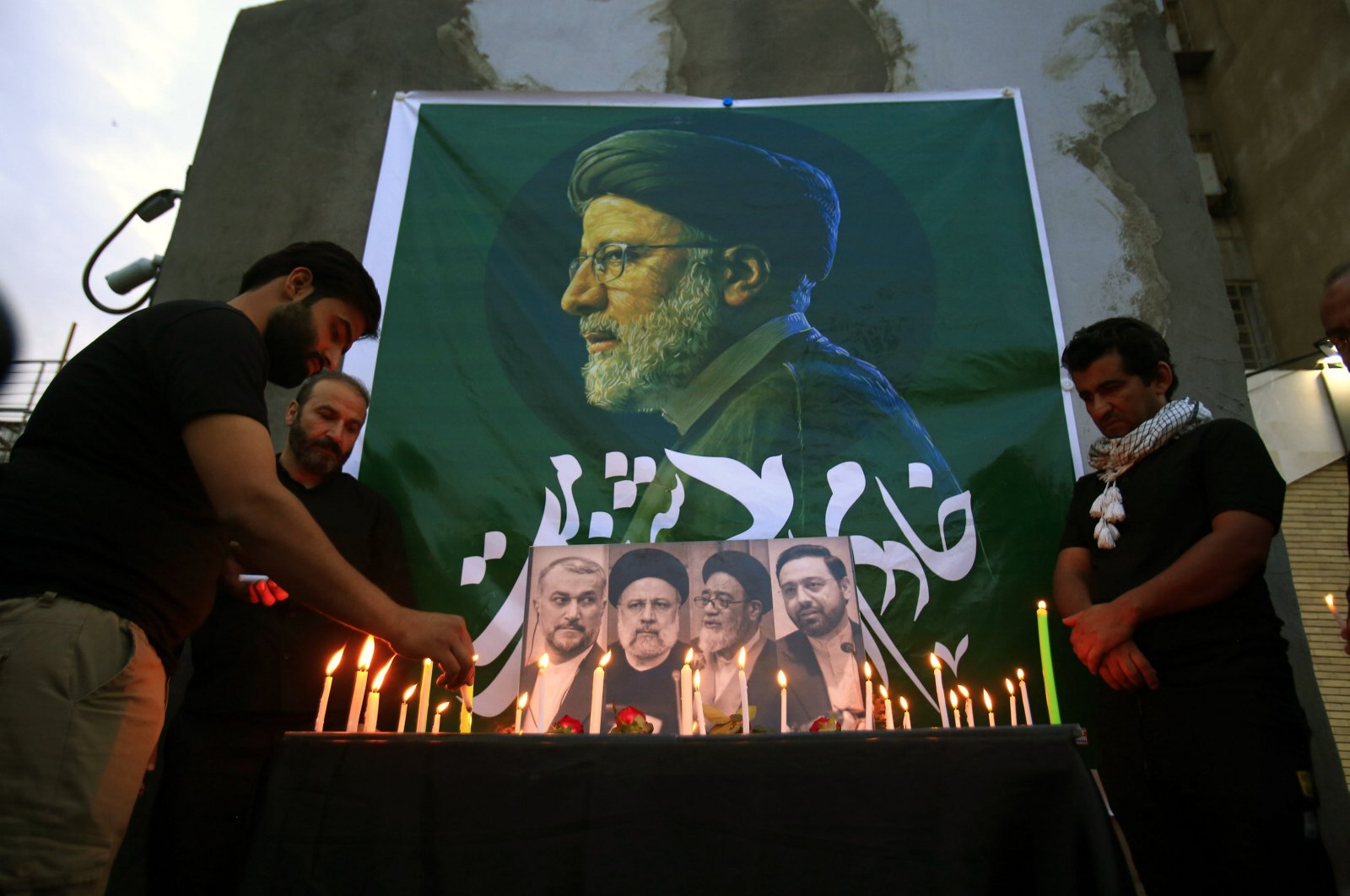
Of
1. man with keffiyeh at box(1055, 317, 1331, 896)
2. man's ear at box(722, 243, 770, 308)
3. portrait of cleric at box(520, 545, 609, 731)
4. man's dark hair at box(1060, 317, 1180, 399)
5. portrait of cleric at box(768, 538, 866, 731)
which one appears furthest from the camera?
man's ear at box(722, 243, 770, 308)

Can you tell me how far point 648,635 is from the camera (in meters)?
2.92

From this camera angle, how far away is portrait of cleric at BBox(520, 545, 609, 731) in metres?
2.85

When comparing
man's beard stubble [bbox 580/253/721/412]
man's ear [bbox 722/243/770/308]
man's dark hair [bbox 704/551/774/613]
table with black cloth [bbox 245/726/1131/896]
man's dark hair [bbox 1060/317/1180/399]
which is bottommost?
table with black cloth [bbox 245/726/1131/896]

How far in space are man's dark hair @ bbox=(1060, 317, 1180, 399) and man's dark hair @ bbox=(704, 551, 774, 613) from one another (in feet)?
3.95

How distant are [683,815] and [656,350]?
2.30m

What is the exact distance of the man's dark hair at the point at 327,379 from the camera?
10.0 feet

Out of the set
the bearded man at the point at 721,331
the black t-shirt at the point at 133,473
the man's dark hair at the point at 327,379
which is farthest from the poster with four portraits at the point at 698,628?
the black t-shirt at the point at 133,473

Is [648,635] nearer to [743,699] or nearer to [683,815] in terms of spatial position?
[743,699]

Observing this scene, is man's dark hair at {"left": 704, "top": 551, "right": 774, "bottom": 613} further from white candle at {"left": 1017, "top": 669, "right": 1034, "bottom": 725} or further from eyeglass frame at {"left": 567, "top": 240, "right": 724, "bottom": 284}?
eyeglass frame at {"left": 567, "top": 240, "right": 724, "bottom": 284}

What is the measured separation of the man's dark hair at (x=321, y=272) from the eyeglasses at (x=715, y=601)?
1.51m

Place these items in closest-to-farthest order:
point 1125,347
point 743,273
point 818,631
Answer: point 1125,347 → point 818,631 → point 743,273

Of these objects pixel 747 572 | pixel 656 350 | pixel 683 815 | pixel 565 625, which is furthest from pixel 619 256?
pixel 683 815

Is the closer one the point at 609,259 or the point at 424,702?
the point at 424,702

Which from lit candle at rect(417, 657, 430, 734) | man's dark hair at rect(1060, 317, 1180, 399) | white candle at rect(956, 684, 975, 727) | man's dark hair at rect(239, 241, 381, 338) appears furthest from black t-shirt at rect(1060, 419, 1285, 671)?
man's dark hair at rect(239, 241, 381, 338)
